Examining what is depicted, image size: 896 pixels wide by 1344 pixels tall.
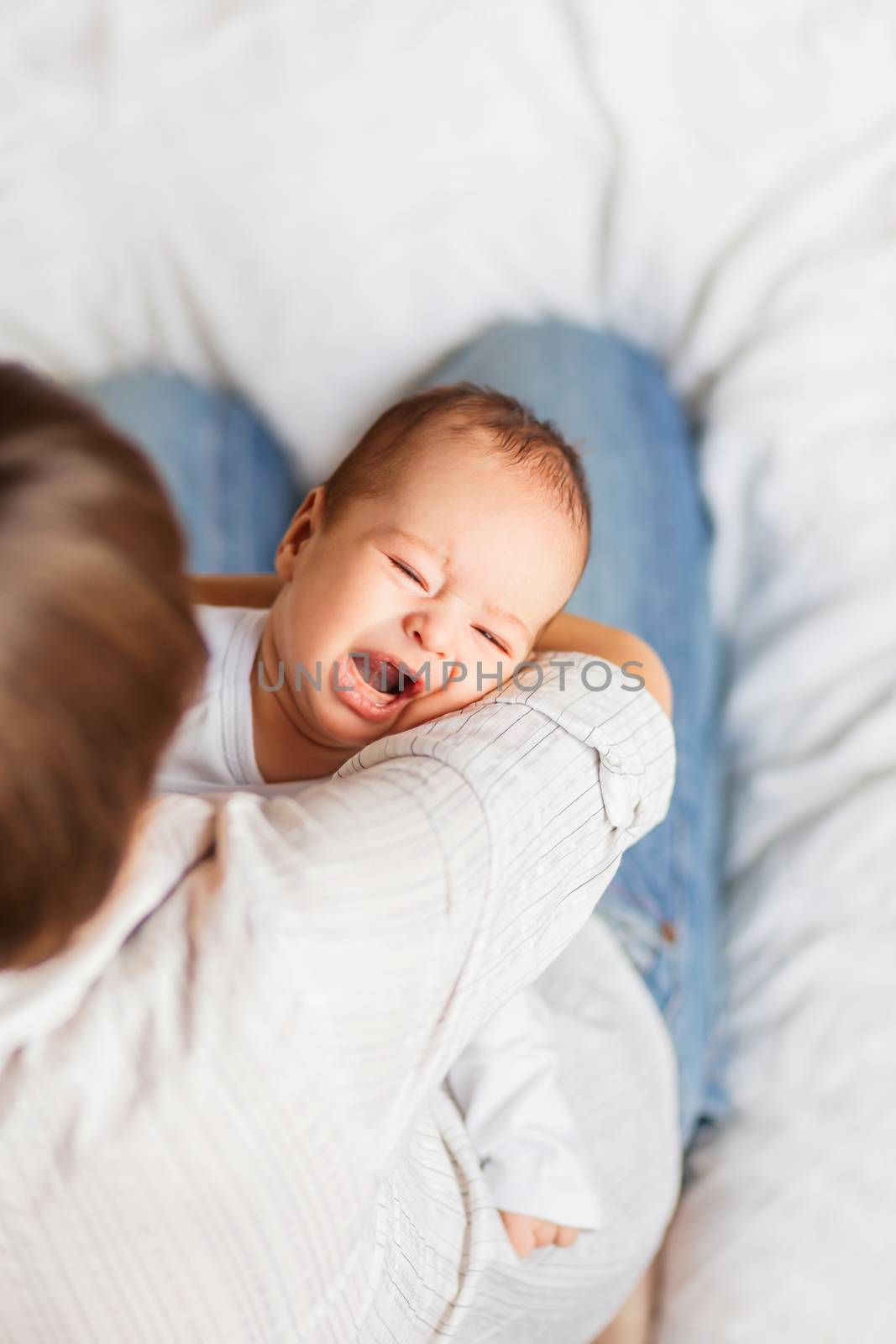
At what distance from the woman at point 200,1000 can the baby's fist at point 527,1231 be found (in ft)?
0.56

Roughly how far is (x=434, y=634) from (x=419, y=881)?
27 cm

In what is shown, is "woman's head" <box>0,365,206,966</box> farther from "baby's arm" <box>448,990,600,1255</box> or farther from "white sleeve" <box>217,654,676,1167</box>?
"baby's arm" <box>448,990,600,1255</box>

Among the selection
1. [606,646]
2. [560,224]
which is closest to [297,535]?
[606,646]

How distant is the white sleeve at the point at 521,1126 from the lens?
77 cm

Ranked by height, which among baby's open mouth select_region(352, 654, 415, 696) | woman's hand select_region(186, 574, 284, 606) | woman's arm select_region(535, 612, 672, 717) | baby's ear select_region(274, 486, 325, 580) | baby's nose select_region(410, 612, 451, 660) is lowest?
woman's hand select_region(186, 574, 284, 606)

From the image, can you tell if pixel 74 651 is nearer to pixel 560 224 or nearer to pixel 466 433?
pixel 466 433

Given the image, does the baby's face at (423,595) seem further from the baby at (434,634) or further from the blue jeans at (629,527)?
the blue jeans at (629,527)

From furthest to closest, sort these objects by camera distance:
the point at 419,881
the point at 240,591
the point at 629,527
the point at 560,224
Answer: the point at 560,224
the point at 629,527
the point at 240,591
the point at 419,881

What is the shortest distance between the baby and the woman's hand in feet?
0.38

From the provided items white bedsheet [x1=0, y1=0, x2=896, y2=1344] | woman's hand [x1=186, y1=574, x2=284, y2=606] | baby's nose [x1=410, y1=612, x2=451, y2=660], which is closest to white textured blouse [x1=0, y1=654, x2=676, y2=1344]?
baby's nose [x1=410, y1=612, x2=451, y2=660]

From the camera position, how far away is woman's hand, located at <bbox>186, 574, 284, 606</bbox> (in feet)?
3.37

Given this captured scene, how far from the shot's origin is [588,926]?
0.99 metres

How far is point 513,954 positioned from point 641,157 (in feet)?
3.63

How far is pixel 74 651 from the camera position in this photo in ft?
1.32
